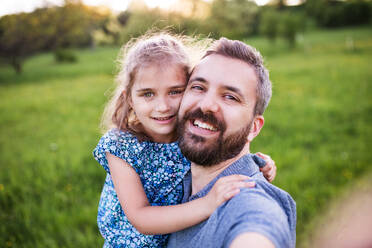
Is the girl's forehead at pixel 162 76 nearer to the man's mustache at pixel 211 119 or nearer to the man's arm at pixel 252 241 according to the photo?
the man's mustache at pixel 211 119

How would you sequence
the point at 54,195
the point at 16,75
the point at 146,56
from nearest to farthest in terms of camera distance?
the point at 146,56, the point at 54,195, the point at 16,75

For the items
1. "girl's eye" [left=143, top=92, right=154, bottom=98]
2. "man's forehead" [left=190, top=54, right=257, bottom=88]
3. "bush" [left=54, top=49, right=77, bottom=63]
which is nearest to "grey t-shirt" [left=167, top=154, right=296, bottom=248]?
"man's forehead" [left=190, top=54, right=257, bottom=88]

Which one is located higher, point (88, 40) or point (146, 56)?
point (146, 56)

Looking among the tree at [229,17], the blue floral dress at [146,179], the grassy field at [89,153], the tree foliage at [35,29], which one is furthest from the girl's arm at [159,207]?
the tree at [229,17]

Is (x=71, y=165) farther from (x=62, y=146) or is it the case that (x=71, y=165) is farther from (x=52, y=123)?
(x=52, y=123)

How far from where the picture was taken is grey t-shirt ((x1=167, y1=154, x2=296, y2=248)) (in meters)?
1.23

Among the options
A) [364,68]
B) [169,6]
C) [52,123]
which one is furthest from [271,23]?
[52,123]

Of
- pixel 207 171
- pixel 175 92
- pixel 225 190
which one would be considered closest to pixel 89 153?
pixel 175 92

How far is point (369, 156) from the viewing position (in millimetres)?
5336

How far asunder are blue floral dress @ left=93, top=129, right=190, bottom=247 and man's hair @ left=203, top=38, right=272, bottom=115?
774 mm

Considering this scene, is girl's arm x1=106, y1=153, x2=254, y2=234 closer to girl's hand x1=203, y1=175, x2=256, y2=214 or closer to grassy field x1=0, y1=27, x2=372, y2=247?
girl's hand x1=203, y1=175, x2=256, y2=214

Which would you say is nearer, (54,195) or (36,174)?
(54,195)

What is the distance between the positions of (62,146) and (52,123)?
2.19 meters

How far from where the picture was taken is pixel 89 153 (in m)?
5.66
